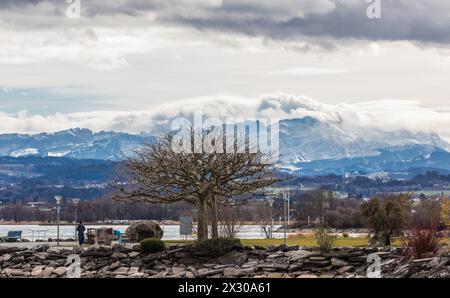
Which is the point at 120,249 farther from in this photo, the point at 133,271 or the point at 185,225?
the point at 185,225

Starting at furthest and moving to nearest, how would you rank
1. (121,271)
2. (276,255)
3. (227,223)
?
(227,223)
(276,255)
(121,271)

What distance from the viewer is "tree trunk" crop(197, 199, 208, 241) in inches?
1753

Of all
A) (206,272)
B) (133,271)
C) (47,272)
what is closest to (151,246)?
(133,271)

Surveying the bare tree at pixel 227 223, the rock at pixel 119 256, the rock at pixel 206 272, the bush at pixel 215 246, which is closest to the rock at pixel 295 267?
the rock at pixel 206 272

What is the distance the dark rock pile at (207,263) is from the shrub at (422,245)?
2.08 feet

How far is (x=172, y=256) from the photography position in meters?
41.7

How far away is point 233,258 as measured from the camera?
40625mm

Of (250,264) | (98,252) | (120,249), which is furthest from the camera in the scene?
(120,249)

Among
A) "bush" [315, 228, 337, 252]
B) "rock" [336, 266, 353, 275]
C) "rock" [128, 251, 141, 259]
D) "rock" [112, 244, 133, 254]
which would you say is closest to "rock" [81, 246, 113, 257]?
"rock" [112, 244, 133, 254]

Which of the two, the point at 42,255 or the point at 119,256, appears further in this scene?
the point at 42,255

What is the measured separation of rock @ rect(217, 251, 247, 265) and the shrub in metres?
7.62

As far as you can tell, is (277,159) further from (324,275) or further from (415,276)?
(415,276)

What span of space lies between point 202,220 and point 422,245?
1295 centimetres
